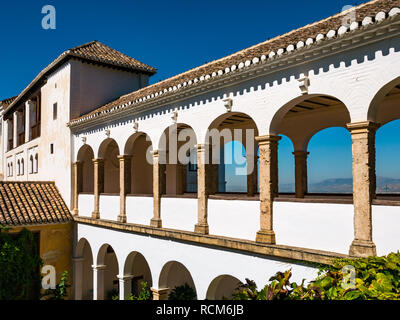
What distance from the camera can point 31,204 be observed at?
51.5ft

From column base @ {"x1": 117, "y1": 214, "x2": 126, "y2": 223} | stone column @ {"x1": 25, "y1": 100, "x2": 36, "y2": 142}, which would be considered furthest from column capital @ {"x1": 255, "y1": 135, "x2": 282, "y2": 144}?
stone column @ {"x1": 25, "y1": 100, "x2": 36, "y2": 142}

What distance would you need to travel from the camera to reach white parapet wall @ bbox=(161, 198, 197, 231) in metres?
10.6

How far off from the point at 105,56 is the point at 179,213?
11273 millimetres

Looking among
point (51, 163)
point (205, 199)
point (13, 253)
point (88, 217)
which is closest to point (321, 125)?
point (205, 199)

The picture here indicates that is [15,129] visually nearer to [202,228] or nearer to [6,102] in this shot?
[6,102]

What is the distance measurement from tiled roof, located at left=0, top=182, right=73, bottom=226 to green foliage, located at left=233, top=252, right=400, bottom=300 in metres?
13.1

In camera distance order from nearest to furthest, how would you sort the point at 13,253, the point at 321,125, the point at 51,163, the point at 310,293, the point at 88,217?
the point at 310,293 → the point at 321,125 → the point at 13,253 → the point at 88,217 → the point at 51,163

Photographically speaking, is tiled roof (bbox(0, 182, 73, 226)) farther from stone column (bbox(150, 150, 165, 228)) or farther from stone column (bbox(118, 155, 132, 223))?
stone column (bbox(150, 150, 165, 228))

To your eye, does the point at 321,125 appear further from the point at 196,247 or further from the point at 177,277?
the point at 177,277

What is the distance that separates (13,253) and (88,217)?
3.02 m

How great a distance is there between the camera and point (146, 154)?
62.3ft

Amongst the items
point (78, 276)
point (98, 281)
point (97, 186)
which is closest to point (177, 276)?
point (98, 281)

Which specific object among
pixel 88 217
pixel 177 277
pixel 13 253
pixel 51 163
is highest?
pixel 51 163

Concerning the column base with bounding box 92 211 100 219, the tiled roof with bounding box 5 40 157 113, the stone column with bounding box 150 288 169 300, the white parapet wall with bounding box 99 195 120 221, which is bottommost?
the stone column with bounding box 150 288 169 300
